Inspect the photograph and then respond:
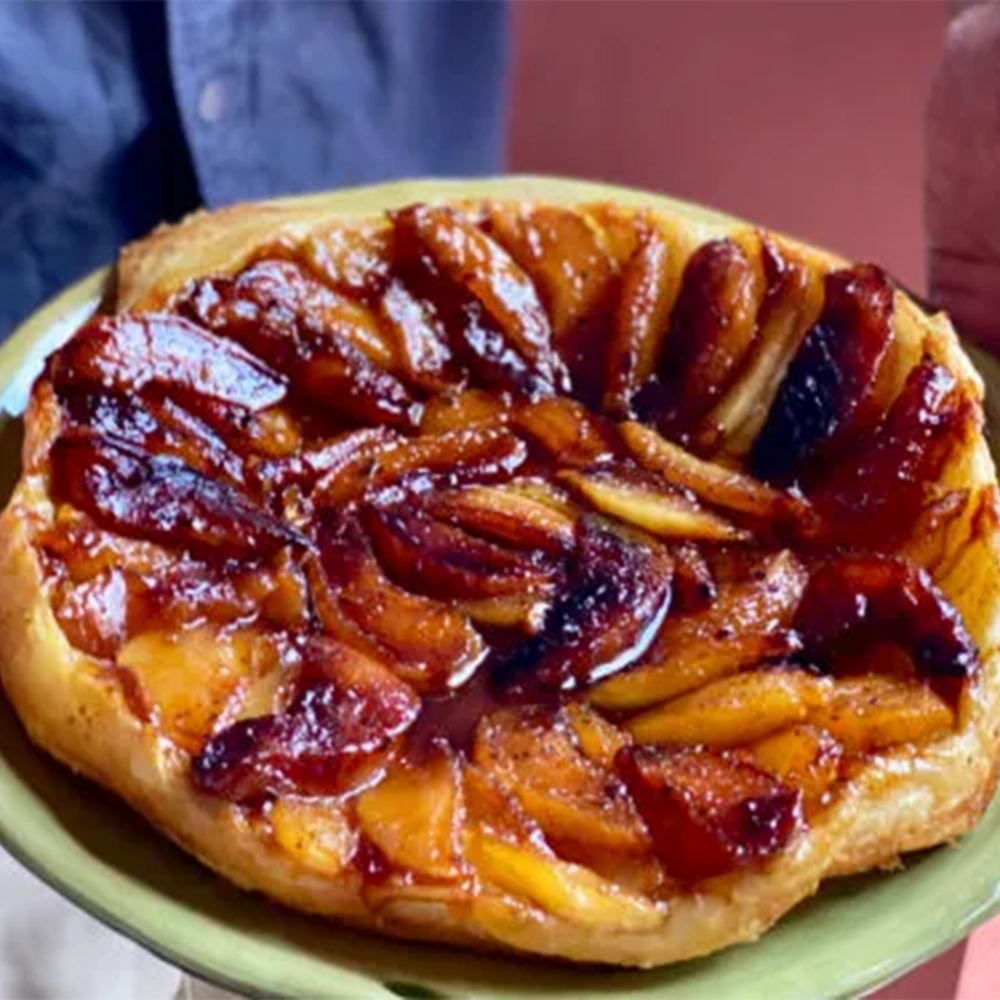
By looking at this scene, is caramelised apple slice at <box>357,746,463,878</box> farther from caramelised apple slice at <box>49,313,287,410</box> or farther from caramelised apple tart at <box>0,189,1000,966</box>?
caramelised apple slice at <box>49,313,287,410</box>

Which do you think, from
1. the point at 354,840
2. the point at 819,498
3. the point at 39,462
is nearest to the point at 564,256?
the point at 819,498

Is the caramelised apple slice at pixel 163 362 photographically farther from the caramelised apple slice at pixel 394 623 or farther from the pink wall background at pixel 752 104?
the pink wall background at pixel 752 104

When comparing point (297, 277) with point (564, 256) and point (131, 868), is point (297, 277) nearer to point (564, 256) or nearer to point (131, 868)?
point (564, 256)

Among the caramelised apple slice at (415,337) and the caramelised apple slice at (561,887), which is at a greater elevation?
the caramelised apple slice at (415,337)

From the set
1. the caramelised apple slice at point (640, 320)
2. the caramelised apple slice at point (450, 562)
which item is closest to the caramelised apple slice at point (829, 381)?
the caramelised apple slice at point (640, 320)

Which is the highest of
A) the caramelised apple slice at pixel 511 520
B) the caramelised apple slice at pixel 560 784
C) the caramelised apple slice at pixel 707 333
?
the caramelised apple slice at pixel 707 333

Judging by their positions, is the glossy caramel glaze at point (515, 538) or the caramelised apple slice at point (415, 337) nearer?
the glossy caramel glaze at point (515, 538)
